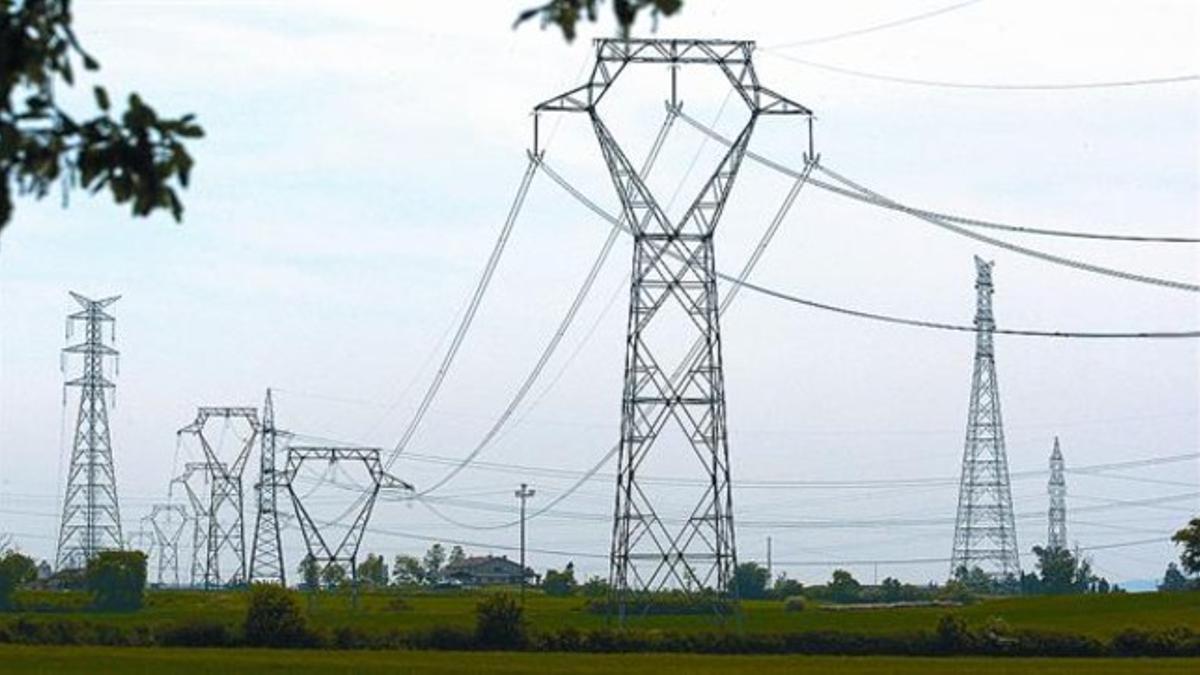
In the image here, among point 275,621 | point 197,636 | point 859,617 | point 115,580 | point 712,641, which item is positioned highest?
point 115,580

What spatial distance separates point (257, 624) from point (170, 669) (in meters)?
26.1

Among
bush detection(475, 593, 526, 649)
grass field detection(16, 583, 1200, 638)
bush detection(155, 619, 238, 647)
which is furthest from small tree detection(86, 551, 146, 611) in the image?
bush detection(475, 593, 526, 649)

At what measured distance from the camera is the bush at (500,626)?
97500mm

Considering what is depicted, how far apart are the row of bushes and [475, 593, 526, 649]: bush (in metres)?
0.07

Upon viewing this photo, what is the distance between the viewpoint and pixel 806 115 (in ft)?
231

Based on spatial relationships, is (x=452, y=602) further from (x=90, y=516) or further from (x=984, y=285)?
(x=984, y=285)

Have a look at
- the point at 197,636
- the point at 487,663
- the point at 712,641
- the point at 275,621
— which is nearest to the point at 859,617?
the point at 712,641

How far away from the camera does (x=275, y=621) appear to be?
100 m

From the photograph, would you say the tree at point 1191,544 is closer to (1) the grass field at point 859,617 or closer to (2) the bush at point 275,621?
(1) the grass field at point 859,617

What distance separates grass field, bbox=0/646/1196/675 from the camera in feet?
248

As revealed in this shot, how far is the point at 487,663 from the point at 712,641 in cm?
1192

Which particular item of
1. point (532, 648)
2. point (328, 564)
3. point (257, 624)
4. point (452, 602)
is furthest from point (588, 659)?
point (452, 602)

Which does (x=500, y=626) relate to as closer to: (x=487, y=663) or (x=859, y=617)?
(x=487, y=663)

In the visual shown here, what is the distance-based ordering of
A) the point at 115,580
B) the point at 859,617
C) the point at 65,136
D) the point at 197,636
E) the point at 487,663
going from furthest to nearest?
1. the point at 115,580
2. the point at 859,617
3. the point at 197,636
4. the point at 487,663
5. the point at 65,136
